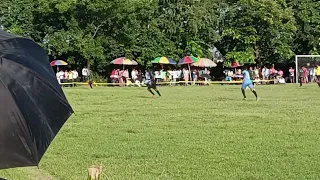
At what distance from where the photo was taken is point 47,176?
26.0 feet

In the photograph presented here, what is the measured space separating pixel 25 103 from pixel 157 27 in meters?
40.0

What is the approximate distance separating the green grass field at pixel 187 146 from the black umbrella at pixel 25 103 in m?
3.37

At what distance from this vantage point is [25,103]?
393 cm

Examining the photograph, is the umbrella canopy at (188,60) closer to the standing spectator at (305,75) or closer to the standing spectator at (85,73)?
the standing spectator at (85,73)

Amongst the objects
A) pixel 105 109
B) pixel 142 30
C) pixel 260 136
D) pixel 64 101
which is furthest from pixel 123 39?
pixel 64 101

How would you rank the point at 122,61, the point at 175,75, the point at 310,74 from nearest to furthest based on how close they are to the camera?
the point at 122,61, the point at 310,74, the point at 175,75

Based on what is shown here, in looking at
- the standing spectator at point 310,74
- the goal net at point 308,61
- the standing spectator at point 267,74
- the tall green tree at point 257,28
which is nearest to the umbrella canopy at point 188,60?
the tall green tree at point 257,28

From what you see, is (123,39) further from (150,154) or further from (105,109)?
(150,154)

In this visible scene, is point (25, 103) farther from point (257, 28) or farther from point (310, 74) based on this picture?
point (257, 28)

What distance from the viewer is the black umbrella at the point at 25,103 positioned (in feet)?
12.3

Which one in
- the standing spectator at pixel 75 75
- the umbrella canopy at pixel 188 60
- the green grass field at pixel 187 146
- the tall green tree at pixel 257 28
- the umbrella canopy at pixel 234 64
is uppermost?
the tall green tree at pixel 257 28

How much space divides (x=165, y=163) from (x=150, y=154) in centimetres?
82

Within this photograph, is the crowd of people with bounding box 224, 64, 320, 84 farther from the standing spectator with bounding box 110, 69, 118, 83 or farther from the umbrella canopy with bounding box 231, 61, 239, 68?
the standing spectator with bounding box 110, 69, 118, 83

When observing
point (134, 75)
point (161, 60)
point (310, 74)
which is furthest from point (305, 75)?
point (134, 75)
